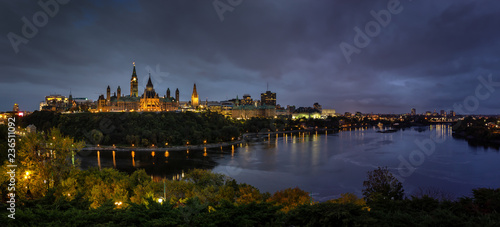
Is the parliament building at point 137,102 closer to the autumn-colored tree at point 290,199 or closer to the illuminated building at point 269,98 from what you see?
the autumn-colored tree at point 290,199

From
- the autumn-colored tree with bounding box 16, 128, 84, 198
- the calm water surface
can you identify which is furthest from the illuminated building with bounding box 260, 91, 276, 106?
the autumn-colored tree with bounding box 16, 128, 84, 198

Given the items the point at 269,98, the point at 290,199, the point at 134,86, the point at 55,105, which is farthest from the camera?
the point at 269,98

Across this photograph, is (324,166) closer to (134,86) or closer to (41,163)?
(41,163)

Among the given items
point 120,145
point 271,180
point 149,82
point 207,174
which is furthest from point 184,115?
point 207,174

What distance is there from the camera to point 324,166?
29.5 meters

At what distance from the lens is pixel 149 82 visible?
8088 cm

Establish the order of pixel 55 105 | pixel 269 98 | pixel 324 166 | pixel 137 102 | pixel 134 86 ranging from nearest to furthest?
pixel 324 166 → pixel 137 102 → pixel 134 86 → pixel 55 105 → pixel 269 98

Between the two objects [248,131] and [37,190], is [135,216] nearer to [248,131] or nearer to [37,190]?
[37,190]

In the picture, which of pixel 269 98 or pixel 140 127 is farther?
pixel 269 98

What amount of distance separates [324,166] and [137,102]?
206 ft

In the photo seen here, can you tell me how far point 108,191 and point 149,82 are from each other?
73.4 m

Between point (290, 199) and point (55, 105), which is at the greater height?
point (55, 105)

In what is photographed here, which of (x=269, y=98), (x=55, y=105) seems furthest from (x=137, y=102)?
(x=269, y=98)

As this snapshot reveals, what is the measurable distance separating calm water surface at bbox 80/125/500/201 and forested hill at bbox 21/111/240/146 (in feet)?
17.8
